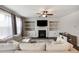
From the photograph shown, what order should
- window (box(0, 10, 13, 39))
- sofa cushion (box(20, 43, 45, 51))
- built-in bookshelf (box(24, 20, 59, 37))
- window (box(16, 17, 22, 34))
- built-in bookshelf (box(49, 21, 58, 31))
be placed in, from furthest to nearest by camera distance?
built-in bookshelf (box(49, 21, 58, 31)) < built-in bookshelf (box(24, 20, 59, 37)) < window (box(16, 17, 22, 34)) < window (box(0, 10, 13, 39)) < sofa cushion (box(20, 43, 45, 51))

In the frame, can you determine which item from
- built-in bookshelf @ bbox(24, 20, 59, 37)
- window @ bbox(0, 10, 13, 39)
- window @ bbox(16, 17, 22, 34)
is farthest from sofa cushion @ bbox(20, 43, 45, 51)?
built-in bookshelf @ bbox(24, 20, 59, 37)

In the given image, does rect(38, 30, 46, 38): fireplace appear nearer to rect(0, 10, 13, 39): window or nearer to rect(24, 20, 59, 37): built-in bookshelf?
rect(24, 20, 59, 37): built-in bookshelf

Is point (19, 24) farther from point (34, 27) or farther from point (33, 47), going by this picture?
point (33, 47)

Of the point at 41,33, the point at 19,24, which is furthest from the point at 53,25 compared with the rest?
the point at 19,24

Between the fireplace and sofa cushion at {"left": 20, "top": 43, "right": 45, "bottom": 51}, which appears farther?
the fireplace

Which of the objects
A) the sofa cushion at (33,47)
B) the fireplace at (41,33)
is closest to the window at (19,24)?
the fireplace at (41,33)

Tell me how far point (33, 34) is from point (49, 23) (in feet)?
5.63

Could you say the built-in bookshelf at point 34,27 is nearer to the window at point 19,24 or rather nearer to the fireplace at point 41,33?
the fireplace at point 41,33

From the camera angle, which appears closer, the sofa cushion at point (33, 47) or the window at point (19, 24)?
the sofa cushion at point (33, 47)

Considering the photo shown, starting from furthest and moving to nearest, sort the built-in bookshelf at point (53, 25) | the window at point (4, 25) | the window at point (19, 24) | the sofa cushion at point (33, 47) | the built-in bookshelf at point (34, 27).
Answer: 1. the built-in bookshelf at point (53, 25)
2. the built-in bookshelf at point (34, 27)
3. the window at point (19, 24)
4. the window at point (4, 25)
5. the sofa cushion at point (33, 47)

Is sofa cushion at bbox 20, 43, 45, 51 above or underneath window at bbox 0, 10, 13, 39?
underneath
